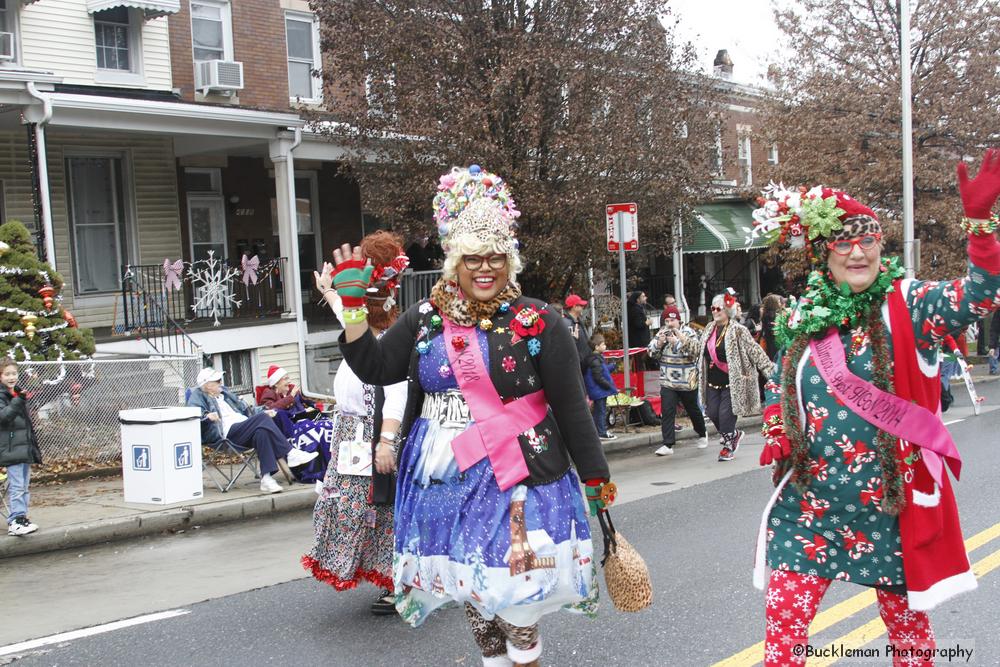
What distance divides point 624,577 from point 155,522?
6047 millimetres

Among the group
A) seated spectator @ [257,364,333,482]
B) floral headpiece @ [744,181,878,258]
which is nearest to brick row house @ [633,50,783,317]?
seated spectator @ [257,364,333,482]

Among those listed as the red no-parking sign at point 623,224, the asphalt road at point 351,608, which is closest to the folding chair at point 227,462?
the asphalt road at point 351,608

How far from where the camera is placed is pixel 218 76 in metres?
17.0

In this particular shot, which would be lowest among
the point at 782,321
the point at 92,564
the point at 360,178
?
the point at 92,564

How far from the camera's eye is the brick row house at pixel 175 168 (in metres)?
14.8

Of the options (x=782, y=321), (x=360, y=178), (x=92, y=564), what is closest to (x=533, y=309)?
(x=782, y=321)

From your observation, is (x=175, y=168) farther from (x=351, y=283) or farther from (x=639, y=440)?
(x=351, y=283)

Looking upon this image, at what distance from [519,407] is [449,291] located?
52 centimetres

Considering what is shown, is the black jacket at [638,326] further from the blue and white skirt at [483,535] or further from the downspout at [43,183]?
the blue and white skirt at [483,535]

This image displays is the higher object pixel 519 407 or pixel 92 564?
pixel 519 407

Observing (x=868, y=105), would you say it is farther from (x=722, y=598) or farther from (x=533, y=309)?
(x=533, y=309)

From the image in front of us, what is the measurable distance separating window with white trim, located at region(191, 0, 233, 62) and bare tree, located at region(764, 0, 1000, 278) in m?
11.1

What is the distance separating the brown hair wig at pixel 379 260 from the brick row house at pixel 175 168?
30.2ft

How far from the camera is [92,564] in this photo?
7.75 metres
